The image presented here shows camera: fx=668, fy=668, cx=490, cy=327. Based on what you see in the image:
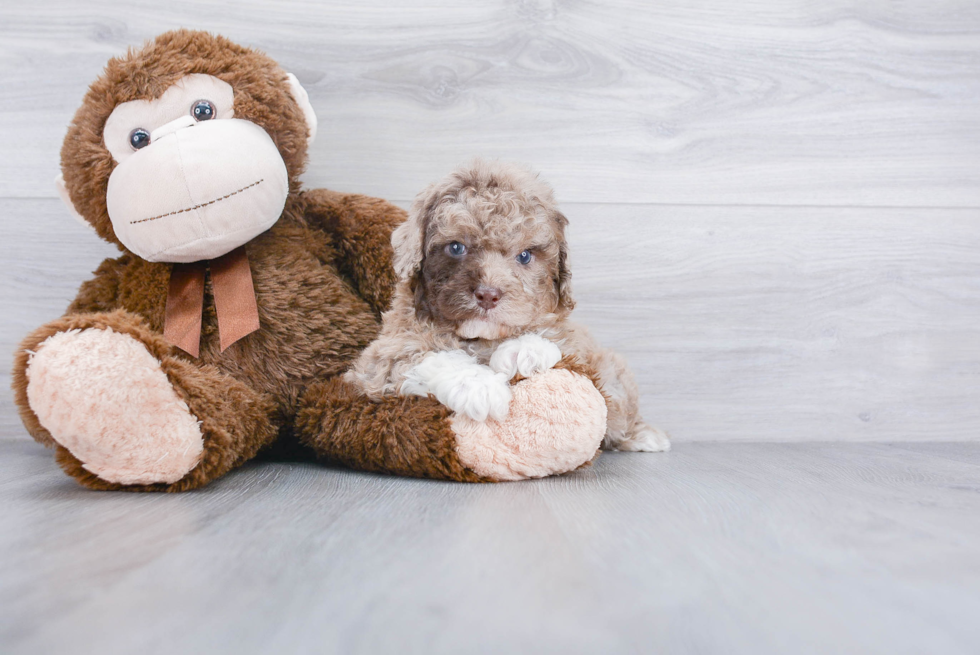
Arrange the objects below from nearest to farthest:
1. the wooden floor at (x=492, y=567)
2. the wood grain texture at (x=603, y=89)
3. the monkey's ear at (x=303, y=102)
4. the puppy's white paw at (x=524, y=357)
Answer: the wooden floor at (x=492, y=567), the puppy's white paw at (x=524, y=357), the monkey's ear at (x=303, y=102), the wood grain texture at (x=603, y=89)

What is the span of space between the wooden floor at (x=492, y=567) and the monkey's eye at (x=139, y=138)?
491 mm

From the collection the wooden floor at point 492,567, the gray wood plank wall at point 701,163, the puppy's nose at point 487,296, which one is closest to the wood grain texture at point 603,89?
the gray wood plank wall at point 701,163

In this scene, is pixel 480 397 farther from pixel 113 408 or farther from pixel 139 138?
pixel 139 138

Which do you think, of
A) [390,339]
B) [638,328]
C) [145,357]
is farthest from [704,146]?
[145,357]

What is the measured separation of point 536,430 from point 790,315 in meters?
0.78

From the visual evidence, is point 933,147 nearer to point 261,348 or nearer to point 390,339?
point 390,339

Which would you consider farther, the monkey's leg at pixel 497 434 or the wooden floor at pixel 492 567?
the monkey's leg at pixel 497 434

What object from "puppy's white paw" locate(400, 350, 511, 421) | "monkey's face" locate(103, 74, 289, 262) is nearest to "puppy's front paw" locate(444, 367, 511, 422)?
"puppy's white paw" locate(400, 350, 511, 421)

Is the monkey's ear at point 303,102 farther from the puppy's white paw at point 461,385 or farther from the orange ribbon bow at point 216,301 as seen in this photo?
the puppy's white paw at point 461,385

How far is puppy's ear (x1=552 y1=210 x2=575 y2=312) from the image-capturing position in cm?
96

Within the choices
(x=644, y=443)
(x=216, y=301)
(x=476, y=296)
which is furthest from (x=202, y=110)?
(x=644, y=443)

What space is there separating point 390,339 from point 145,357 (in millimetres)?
314

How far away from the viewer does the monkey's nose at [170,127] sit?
97cm

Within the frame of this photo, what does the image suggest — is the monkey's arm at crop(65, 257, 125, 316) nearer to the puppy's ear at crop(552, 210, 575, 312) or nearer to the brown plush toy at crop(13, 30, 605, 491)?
the brown plush toy at crop(13, 30, 605, 491)
